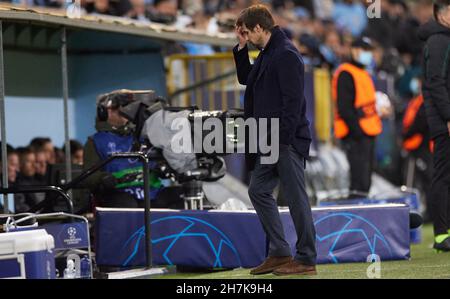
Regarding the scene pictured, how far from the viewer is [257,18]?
9445 mm

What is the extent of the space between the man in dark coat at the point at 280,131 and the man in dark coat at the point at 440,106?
2122mm

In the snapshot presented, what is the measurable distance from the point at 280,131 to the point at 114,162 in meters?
2.38

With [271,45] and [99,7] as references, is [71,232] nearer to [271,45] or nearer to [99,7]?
[271,45]

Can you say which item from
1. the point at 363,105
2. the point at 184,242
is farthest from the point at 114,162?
the point at 363,105

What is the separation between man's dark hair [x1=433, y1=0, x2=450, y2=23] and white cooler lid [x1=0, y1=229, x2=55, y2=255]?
496 centimetres

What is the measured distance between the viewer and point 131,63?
14.4 metres

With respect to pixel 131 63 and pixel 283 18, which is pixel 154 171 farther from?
pixel 283 18

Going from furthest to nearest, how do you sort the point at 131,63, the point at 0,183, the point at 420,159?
the point at 420,159 → the point at 131,63 → the point at 0,183

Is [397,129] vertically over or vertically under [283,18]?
under

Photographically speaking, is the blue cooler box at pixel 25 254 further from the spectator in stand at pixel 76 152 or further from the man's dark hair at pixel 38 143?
the man's dark hair at pixel 38 143
